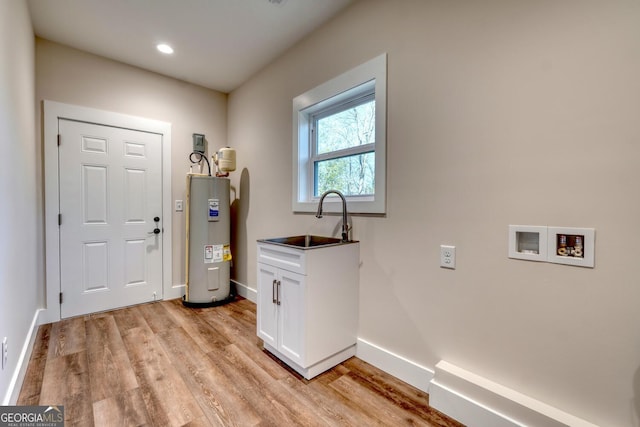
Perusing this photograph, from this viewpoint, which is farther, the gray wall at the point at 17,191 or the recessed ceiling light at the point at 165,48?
the recessed ceiling light at the point at 165,48

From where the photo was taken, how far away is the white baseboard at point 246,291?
3.29 m

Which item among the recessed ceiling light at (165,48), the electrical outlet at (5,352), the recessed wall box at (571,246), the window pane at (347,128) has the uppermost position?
the recessed ceiling light at (165,48)

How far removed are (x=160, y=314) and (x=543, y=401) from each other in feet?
10.4

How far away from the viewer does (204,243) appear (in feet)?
10.4

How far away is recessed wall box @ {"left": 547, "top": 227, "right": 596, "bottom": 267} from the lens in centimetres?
120

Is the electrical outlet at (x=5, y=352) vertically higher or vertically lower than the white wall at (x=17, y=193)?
lower

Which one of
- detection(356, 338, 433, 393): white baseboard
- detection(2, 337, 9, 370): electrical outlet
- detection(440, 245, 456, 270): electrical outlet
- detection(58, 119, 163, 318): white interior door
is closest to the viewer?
detection(2, 337, 9, 370): electrical outlet

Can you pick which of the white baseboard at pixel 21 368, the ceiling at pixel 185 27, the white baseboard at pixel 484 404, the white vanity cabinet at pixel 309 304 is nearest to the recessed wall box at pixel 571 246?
the white baseboard at pixel 484 404

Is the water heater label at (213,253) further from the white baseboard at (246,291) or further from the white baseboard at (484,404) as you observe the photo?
the white baseboard at (484,404)

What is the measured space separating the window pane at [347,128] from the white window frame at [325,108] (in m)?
0.10

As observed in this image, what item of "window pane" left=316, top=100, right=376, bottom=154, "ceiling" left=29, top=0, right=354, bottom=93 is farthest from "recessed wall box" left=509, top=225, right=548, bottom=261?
"ceiling" left=29, top=0, right=354, bottom=93

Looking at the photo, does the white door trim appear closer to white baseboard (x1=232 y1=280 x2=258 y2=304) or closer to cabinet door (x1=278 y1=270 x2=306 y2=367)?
white baseboard (x1=232 y1=280 x2=258 y2=304)

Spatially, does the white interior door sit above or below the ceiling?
below

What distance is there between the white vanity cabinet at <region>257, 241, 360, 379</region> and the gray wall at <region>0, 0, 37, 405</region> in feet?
4.54
